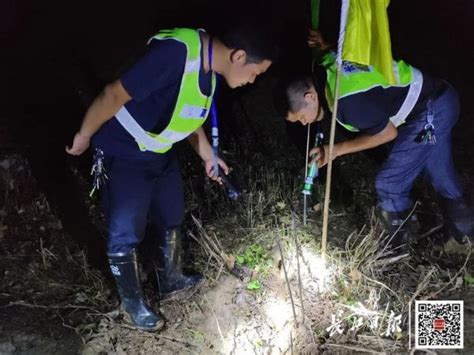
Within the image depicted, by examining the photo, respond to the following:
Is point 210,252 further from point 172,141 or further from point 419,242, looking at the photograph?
point 419,242

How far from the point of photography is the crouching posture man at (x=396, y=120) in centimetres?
314

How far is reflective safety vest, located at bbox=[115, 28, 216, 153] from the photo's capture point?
251 cm

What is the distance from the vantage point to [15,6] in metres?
6.01

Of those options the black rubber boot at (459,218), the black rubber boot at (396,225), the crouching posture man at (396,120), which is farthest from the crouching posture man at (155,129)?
the black rubber boot at (459,218)

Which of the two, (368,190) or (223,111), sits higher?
(223,111)

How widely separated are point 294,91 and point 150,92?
1055 mm

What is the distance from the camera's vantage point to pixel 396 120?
3.59m

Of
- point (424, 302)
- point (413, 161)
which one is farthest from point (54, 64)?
point (424, 302)

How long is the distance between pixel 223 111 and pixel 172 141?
8.66 feet

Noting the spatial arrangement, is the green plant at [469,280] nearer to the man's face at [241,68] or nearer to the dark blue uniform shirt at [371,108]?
the dark blue uniform shirt at [371,108]

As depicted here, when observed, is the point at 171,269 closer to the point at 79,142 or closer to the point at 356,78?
the point at 79,142

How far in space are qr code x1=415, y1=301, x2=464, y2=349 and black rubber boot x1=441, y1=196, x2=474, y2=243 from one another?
0.78 meters

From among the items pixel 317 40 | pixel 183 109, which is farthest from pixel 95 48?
pixel 183 109

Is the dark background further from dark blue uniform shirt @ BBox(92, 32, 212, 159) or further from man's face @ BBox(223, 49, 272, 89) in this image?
man's face @ BBox(223, 49, 272, 89)
